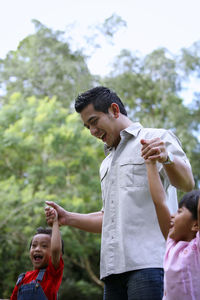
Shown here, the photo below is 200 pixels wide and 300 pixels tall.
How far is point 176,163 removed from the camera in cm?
164

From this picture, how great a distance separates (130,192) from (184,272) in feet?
1.49

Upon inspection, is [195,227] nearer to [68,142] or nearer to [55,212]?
[55,212]

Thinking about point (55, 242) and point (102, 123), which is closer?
point (102, 123)

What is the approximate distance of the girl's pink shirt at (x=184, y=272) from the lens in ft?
4.66

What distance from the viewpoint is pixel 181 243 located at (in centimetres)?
152

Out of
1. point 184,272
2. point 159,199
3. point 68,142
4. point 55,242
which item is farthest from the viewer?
point 68,142

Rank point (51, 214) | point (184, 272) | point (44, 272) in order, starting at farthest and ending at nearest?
1. point (44, 272)
2. point (51, 214)
3. point (184, 272)

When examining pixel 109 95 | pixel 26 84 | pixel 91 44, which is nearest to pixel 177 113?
pixel 91 44

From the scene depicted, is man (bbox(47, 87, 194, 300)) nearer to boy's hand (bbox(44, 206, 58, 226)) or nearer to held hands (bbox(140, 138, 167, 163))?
held hands (bbox(140, 138, 167, 163))

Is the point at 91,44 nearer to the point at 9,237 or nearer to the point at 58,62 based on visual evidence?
the point at 58,62

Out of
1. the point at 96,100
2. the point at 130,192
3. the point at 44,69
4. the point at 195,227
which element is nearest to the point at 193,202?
the point at 195,227

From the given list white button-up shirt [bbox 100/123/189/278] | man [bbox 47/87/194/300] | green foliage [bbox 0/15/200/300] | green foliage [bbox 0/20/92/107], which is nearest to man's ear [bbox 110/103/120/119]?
man [bbox 47/87/194/300]

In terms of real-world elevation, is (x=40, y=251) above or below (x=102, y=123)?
below

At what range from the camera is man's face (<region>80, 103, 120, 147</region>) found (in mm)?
1966
